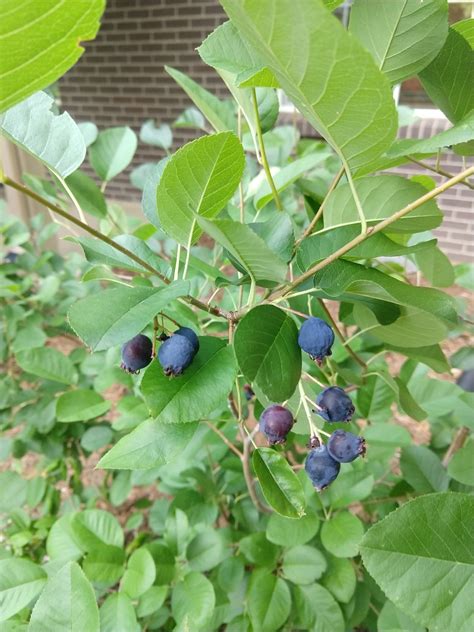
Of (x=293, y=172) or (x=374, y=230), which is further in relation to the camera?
(x=293, y=172)

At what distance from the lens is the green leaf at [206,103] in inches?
28.9

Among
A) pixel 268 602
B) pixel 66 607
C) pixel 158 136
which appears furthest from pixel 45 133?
pixel 158 136

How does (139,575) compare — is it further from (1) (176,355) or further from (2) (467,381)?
(2) (467,381)

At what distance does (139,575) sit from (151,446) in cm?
37

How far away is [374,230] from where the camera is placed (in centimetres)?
48

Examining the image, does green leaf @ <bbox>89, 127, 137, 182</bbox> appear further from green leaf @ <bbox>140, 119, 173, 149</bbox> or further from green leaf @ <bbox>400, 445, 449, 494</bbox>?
green leaf @ <bbox>400, 445, 449, 494</bbox>

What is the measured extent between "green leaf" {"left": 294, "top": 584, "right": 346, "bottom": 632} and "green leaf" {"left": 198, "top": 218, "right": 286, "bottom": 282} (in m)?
0.58

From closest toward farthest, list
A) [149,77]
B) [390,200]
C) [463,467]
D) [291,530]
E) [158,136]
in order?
[390,200] → [463,467] → [291,530] → [158,136] → [149,77]

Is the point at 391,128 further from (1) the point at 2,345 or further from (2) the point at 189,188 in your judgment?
(1) the point at 2,345

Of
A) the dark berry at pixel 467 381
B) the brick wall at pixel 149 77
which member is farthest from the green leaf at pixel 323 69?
the brick wall at pixel 149 77

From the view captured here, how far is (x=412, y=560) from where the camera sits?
0.53 m

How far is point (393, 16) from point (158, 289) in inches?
12.4

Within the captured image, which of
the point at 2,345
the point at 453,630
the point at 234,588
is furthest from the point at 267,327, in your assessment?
the point at 2,345

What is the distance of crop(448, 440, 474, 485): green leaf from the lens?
28.1 inches
